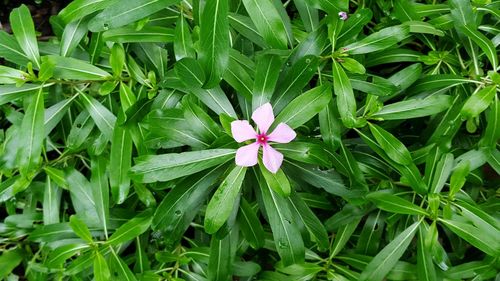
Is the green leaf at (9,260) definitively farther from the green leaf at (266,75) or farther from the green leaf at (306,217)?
the green leaf at (266,75)

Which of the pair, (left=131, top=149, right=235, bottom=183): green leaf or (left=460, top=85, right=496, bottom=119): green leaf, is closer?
(left=131, top=149, right=235, bottom=183): green leaf

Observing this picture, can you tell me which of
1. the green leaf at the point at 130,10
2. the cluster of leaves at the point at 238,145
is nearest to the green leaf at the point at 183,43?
the cluster of leaves at the point at 238,145

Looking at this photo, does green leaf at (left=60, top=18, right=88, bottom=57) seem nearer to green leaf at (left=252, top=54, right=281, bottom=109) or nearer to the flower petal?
green leaf at (left=252, top=54, right=281, bottom=109)

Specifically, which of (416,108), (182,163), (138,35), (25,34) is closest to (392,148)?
(416,108)

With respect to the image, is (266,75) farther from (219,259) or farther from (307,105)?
(219,259)

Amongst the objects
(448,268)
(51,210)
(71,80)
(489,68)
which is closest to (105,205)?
(51,210)

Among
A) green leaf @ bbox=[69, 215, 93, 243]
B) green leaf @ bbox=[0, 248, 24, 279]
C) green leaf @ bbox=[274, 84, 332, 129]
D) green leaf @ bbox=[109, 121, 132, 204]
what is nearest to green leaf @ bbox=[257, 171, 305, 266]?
green leaf @ bbox=[274, 84, 332, 129]
